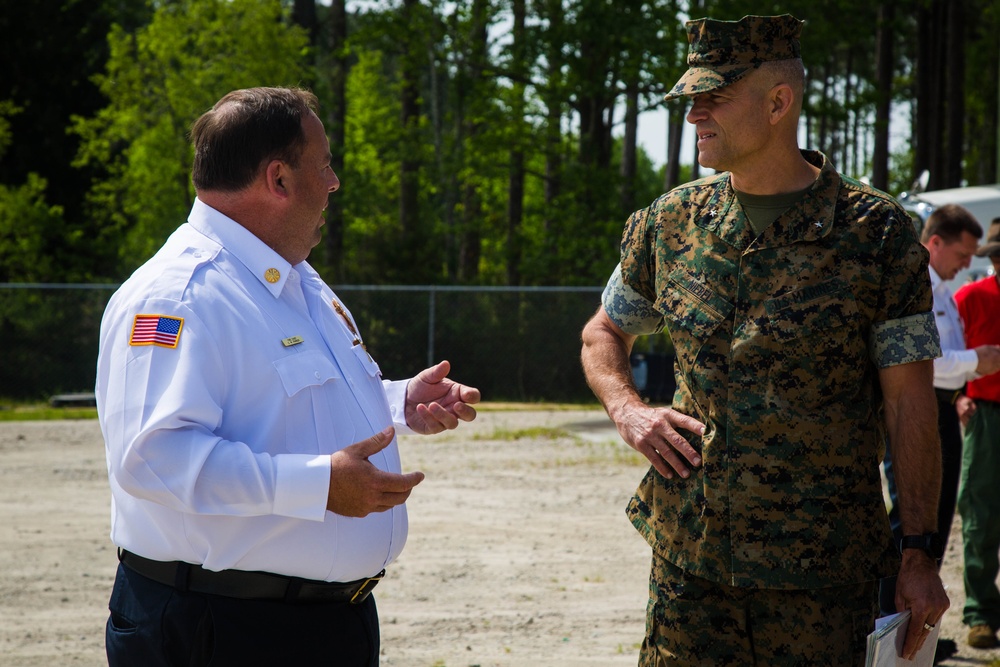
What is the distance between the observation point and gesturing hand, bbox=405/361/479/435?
10.6ft

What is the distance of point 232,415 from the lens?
2523 mm

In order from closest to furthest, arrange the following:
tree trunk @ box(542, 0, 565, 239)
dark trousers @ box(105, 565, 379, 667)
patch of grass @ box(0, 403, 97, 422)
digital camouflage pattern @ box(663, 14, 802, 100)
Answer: dark trousers @ box(105, 565, 379, 667) → digital camouflage pattern @ box(663, 14, 802, 100) → patch of grass @ box(0, 403, 97, 422) → tree trunk @ box(542, 0, 565, 239)

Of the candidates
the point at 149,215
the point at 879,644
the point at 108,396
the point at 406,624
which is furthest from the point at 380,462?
the point at 149,215

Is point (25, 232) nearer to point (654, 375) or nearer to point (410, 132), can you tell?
point (410, 132)

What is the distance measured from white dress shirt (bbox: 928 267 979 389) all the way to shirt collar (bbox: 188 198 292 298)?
3.63 m

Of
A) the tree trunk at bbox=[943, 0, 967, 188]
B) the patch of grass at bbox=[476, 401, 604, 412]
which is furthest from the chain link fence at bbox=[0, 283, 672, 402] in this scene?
the tree trunk at bbox=[943, 0, 967, 188]

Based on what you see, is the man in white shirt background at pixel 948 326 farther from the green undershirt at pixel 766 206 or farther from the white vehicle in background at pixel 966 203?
the white vehicle in background at pixel 966 203

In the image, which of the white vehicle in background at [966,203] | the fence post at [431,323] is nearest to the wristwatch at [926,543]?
the white vehicle in background at [966,203]

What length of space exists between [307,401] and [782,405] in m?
1.26

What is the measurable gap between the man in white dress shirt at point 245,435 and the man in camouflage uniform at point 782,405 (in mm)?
860

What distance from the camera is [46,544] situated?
7.93 metres

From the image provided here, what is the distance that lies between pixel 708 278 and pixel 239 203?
131cm

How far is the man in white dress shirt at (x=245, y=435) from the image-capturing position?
7.76 ft

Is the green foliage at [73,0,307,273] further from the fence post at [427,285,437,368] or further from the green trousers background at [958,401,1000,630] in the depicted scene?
the green trousers background at [958,401,1000,630]
